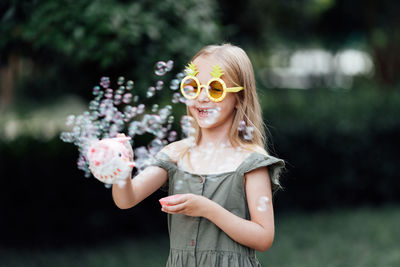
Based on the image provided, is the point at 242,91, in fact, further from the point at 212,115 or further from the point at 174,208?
the point at 174,208

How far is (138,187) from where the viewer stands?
84.7 inches

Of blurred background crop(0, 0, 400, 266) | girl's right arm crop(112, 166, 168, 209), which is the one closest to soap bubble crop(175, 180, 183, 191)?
girl's right arm crop(112, 166, 168, 209)

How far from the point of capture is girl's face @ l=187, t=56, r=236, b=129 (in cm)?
212

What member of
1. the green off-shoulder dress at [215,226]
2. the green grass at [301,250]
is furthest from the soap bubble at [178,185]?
the green grass at [301,250]

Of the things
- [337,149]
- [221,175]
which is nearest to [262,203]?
[221,175]

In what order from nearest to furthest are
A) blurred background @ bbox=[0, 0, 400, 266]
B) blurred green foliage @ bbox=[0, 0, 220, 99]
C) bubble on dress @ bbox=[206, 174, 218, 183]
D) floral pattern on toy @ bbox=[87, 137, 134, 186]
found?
floral pattern on toy @ bbox=[87, 137, 134, 186]
bubble on dress @ bbox=[206, 174, 218, 183]
blurred green foliage @ bbox=[0, 0, 220, 99]
blurred background @ bbox=[0, 0, 400, 266]

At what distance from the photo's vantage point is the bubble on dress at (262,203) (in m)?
2.03

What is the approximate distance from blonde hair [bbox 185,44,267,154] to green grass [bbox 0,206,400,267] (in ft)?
11.0

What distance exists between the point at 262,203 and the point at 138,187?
0.53 metres

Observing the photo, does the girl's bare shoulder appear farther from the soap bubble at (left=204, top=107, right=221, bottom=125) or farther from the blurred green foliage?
the blurred green foliage

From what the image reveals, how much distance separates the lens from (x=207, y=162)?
2.19 meters

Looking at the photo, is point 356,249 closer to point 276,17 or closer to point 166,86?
point 166,86

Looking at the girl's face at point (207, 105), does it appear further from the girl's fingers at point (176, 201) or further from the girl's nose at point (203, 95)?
the girl's fingers at point (176, 201)

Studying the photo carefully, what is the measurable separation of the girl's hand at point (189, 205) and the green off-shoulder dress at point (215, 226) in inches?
5.9
